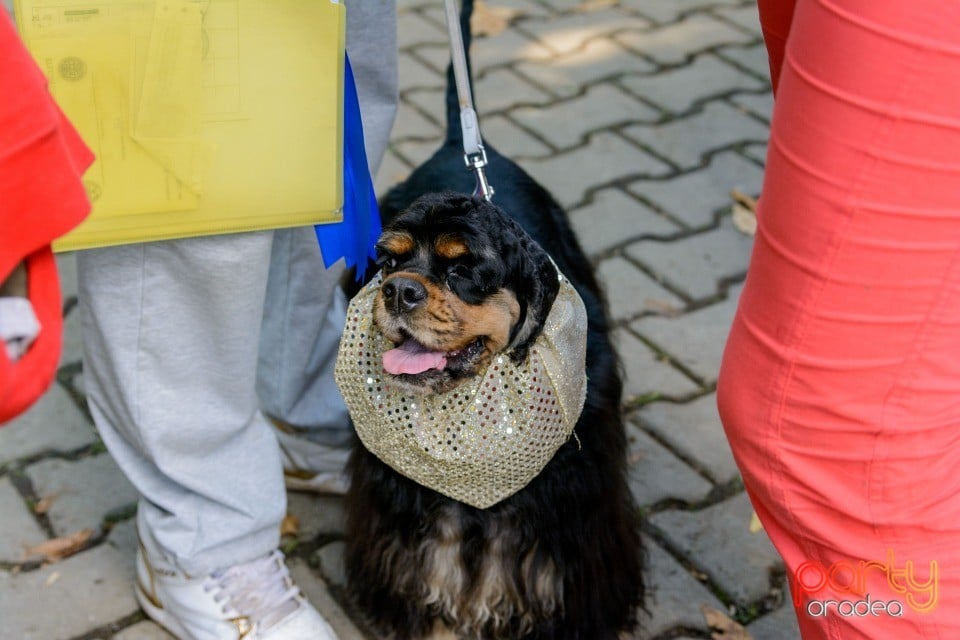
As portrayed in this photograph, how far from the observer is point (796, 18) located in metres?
1.38

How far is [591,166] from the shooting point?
3.98m

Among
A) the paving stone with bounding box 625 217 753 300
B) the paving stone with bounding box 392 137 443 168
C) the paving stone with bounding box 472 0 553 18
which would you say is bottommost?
the paving stone with bounding box 625 217 753 300

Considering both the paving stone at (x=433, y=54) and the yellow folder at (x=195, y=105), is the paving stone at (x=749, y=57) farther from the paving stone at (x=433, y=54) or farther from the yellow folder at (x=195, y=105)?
the yellow folder at (x=195, y=105)

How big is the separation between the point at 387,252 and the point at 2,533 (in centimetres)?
127

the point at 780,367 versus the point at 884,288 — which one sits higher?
the point at 884,288

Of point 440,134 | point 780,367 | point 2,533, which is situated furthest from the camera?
point 440,134

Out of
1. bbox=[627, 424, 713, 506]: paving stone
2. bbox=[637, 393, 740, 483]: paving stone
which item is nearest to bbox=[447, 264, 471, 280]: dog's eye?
bbox=[627, 424, 713, 506]: paving stone

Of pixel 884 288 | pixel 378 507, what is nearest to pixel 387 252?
pixel 378 507

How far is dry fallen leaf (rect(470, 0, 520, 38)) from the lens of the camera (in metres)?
4.76

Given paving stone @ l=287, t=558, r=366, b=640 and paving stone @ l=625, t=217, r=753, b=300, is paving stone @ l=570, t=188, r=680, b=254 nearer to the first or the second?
paving stone @ l=625, t=217, r=753, b=300

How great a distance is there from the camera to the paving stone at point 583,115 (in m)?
4.15

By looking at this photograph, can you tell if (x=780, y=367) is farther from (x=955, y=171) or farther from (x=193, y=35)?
(x=193, y=35)

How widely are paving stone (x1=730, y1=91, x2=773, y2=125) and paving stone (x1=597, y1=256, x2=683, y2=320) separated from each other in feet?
3.97

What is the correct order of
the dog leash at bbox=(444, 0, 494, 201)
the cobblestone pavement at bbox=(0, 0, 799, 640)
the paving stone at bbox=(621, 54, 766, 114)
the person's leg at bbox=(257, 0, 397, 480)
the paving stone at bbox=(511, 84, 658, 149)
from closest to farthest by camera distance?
1. the dog leash at bbox=(444, 0, 494, 201)
2. the person's leg at bbox=(257, 0, 397, 480)
3. the cobblestone pavement at bbox=(0, 0, 799, 640)
4. the paving stone at bbox=(511, 84, 658, 149)
5. the paving stone at bbox=(621, 54, 766, 114)
